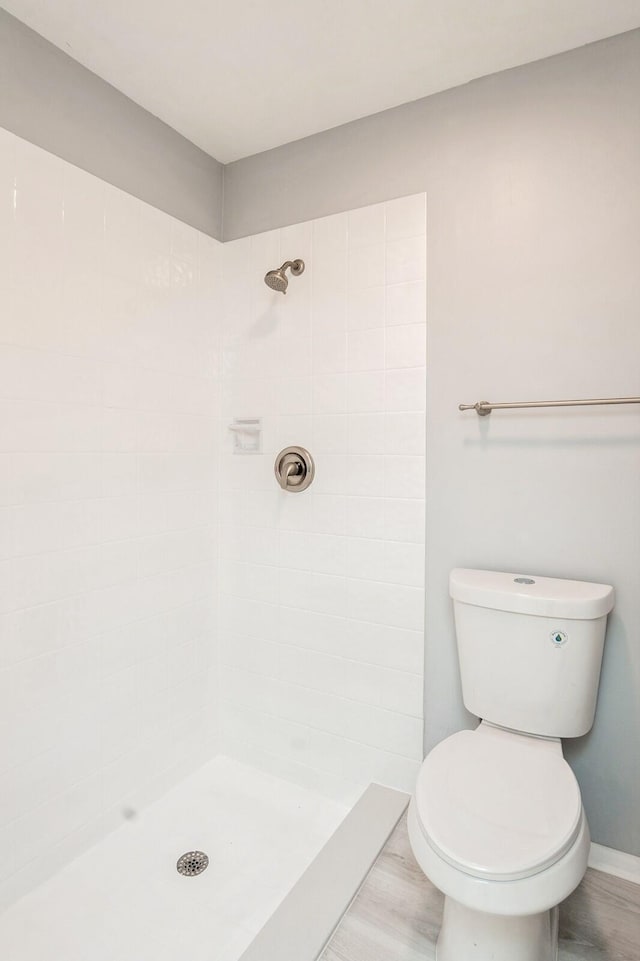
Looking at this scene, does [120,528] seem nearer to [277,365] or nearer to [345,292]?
[277,365]

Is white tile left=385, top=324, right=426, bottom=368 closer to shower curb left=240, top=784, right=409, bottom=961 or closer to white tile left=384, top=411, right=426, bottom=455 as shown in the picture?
white tile left=384, top=411, right=426, bottom=455

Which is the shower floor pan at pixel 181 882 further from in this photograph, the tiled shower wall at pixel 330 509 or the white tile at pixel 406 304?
the white tile at pixel 406 304

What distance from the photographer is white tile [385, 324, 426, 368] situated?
5.52 feet

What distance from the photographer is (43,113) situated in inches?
57.0

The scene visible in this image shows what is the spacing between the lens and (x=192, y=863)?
1.58 meters

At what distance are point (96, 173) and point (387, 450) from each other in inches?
48.8

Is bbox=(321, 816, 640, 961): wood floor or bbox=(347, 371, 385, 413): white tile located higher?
bbox=(347, 371, 385, 413): white tile

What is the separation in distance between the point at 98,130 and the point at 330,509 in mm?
1397

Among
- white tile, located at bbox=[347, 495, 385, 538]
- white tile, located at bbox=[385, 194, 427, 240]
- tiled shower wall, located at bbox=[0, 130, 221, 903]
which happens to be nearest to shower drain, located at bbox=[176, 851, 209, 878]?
tiled shower wall, located at bbox=[0, 130, 221, 903]

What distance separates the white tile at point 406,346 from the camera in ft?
5.52

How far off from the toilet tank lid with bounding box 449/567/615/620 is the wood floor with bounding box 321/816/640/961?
0.75m

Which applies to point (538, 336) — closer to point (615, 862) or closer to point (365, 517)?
point (365, 517)

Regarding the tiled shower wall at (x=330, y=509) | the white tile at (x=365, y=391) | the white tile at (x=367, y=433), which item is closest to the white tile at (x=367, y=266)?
the tiled shower wall at (x=330, y=509)

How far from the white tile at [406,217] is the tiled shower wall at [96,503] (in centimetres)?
74
